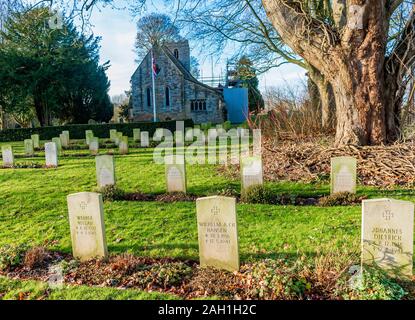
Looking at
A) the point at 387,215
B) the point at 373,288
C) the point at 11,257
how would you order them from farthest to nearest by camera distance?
the point at 11,257
the point at 387,215
the point at 373,288

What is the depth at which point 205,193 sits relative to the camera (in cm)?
774

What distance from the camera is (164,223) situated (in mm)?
5973

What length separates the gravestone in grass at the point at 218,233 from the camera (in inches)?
160

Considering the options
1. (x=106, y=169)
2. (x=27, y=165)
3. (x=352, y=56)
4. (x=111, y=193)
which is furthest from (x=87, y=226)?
(x=27, y=165)

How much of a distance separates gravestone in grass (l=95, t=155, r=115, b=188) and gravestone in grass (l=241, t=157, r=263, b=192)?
10.6ft

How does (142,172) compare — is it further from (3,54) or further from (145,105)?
(145,105)

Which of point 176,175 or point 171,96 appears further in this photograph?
point 171,96

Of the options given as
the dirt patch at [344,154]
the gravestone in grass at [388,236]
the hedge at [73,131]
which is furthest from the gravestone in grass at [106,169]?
the hedge at [73,131]

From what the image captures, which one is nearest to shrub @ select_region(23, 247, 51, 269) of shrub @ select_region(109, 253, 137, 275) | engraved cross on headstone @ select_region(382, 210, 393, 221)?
shrub @ select_region(109, 253, 137, 275)

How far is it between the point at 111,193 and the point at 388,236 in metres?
5.69

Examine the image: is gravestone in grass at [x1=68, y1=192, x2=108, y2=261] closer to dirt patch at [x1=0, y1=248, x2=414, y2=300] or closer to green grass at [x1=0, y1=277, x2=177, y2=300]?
dirt patch at [x1=0, y1=248, x2=414, y2=300]

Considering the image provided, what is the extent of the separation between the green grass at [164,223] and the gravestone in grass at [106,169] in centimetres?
52

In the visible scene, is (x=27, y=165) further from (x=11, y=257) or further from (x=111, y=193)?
(x=11, y=257)

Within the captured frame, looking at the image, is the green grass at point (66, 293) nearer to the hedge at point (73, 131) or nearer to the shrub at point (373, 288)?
the shrub at point (373, 288)
